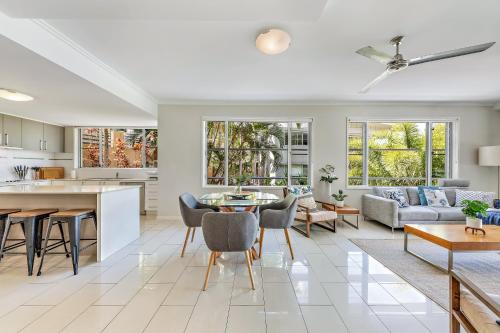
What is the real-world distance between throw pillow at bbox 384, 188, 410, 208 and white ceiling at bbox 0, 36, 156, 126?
5.09 meters

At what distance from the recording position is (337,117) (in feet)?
18.0

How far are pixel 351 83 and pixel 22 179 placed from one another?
7193 millimetres

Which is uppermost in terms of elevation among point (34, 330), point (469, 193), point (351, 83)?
point (351, 83)

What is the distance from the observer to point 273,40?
8.35 feet

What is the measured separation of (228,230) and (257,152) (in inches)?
134

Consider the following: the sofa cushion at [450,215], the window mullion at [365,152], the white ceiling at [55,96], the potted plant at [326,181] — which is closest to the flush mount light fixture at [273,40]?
the white ceiling at [55,96]

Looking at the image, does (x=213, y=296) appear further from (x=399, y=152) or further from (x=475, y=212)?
(x=399, y=152)

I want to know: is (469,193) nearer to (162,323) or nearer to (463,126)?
(463,126)

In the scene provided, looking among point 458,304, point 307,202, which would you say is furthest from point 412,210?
point 458,304

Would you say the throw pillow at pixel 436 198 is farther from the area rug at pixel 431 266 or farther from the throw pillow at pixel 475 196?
the area rug at pixel 431 266

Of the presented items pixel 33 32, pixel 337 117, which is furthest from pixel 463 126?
pixel 33 32

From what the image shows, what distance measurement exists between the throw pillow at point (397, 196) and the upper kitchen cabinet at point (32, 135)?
7.91 m

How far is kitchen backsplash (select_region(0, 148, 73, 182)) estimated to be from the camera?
5.32 meters

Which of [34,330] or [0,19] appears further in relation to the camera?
[0,19]
